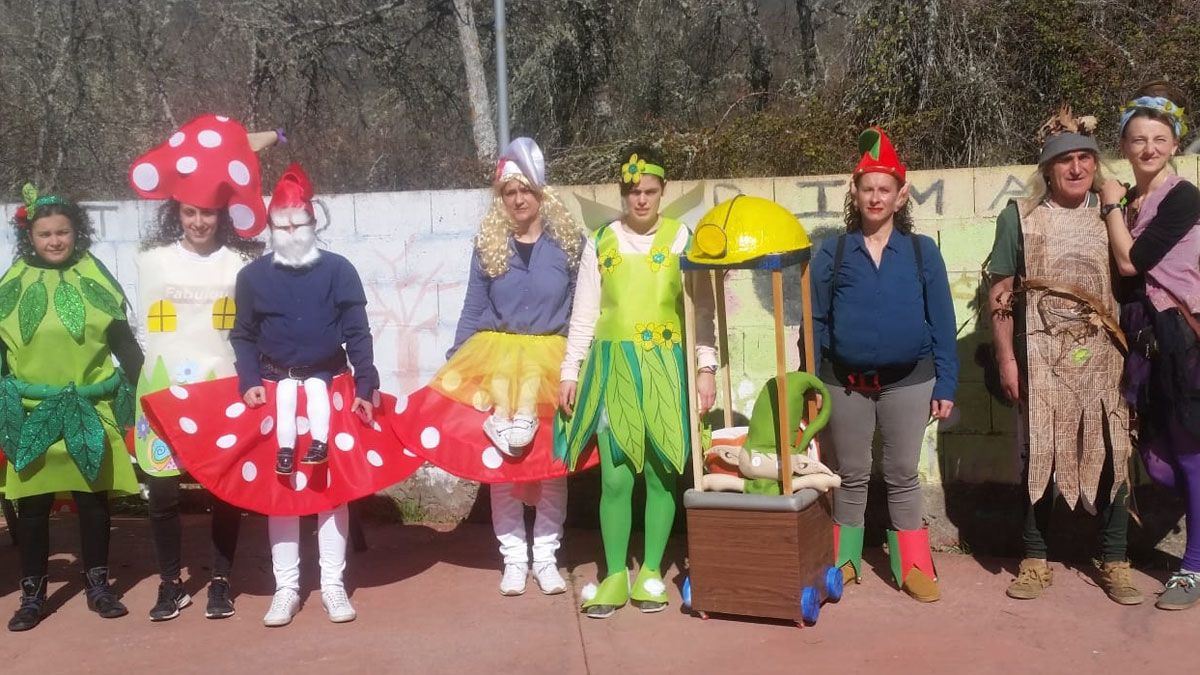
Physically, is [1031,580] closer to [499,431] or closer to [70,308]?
[499,431]

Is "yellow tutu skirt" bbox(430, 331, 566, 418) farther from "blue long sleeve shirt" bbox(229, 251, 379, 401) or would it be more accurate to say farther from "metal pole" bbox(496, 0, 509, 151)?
A: "metal pole" bbox(496, 0, 509, 151)

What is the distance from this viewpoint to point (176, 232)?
4.35 m

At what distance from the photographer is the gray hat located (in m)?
4.08

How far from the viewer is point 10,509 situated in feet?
16.5

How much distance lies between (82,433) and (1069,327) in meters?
3.96

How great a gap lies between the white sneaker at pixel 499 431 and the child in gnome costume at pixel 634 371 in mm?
213

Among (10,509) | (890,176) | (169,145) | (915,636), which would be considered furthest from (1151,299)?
(10,509)

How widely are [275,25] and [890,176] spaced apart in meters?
13.8

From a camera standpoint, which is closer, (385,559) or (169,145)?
(169,145)

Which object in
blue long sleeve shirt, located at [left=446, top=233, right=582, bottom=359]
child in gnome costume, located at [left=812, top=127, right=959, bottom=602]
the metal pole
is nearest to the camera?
child in gnome costume, located at [left=812, top=127, right=959, bottom=602]

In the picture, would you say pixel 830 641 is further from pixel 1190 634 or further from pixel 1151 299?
pixel 1151 299

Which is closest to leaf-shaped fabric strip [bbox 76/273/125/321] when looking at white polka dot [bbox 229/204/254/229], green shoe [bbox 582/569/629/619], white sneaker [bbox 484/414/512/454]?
white polka dot [bbox 229/204/254/229]

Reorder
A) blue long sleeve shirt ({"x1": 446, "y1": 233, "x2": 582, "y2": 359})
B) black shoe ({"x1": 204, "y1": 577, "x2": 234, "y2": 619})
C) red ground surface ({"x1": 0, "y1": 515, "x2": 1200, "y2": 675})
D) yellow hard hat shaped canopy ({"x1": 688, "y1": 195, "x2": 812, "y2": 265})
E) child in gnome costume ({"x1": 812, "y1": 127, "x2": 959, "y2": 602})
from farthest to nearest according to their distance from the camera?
1. blue long sleeve shirt ({"x1": 446, "y1": 233, "x2": 582, "y2": 359})
2. black shoe ({"x1": 204, "y1": 577, "x2": 234, "y2": 619})
3. child in gnome costume ({"x1": 812, "y1": 127, "x2": 959, "y2": 602})
4. yellow hard hat shaped canopy ({"x1": 688, "y1": 195, "x2": 812, "y2": 265})
5. red ground surface ({"x1": 0, "y1": 515, "x2": 1200, "y2": 675})

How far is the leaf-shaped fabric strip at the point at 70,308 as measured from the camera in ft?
13.8
